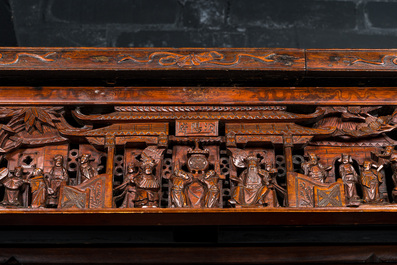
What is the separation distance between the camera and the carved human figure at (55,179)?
3302 mm

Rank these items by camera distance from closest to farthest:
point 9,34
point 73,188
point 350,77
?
point 73,188 → point 350,77 → point 9,34

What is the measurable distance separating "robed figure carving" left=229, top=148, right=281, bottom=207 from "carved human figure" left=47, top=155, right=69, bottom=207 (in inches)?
31.0

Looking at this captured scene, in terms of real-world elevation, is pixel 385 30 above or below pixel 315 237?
above

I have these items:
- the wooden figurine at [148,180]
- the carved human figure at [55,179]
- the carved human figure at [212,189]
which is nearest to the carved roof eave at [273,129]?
the carved human figure at [212,189]

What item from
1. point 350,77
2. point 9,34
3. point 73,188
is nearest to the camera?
point 73,188

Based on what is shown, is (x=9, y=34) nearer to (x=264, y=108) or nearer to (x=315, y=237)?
(x=264, y=108)

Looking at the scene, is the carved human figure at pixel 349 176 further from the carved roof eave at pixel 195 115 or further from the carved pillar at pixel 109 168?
the carved pillar at pixel 109 168

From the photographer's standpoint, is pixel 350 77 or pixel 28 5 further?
pixel 28 5

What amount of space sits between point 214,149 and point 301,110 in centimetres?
48

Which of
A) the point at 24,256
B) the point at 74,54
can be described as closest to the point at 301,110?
the point at 74,54

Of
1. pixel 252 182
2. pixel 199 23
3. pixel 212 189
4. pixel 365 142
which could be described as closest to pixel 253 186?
pixel 252 182

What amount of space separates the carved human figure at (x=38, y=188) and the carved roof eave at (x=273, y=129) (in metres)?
0.90

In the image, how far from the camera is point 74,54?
3.44 m

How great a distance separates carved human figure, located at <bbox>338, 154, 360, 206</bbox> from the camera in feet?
10.9
